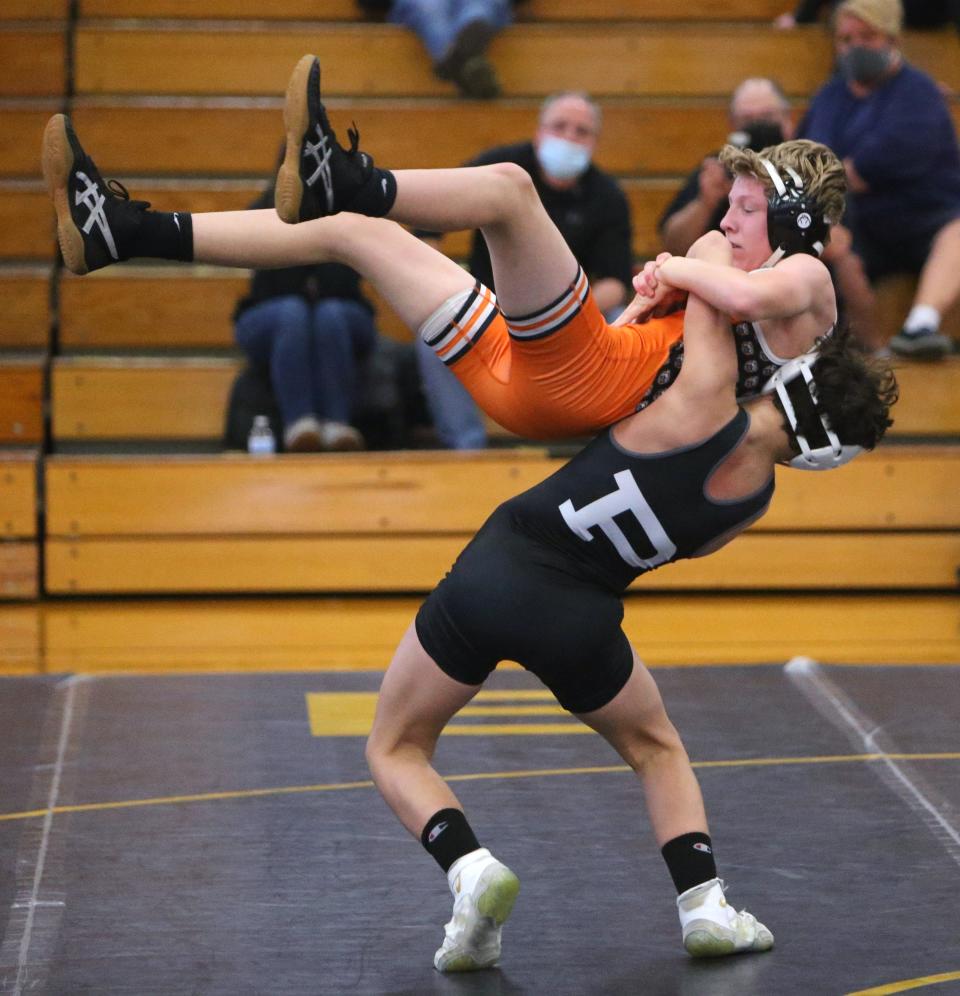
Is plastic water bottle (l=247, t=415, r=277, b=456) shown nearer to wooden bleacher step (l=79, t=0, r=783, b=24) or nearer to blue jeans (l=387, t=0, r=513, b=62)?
blue jeans (l=387, t=0, r=513, b=62)

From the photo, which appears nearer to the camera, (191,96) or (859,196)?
(859,196)

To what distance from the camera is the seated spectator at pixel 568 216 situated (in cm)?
598

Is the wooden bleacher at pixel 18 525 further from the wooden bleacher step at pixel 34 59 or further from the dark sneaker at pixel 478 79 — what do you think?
the dark sneaker at pixel 478 79

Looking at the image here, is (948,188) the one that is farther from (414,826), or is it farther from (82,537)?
(414,826)

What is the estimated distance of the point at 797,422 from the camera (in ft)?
9.43

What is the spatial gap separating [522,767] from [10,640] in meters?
2.03

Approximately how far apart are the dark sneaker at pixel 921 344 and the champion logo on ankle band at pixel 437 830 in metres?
3.94

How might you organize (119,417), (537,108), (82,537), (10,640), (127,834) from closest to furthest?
(127,834)
(10,640)
(82,537)
(119,417)
(537,108)

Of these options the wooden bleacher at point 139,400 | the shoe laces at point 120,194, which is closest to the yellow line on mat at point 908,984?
the shoe laces at point 120,194

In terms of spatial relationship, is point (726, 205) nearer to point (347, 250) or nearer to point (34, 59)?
point (34, 59)

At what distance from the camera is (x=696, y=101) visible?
750 centimetres

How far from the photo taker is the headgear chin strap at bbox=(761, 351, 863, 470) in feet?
9.40

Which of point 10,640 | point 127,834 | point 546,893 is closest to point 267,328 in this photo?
point 10,640

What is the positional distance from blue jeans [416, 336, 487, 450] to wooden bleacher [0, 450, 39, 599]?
1380 millimetres
